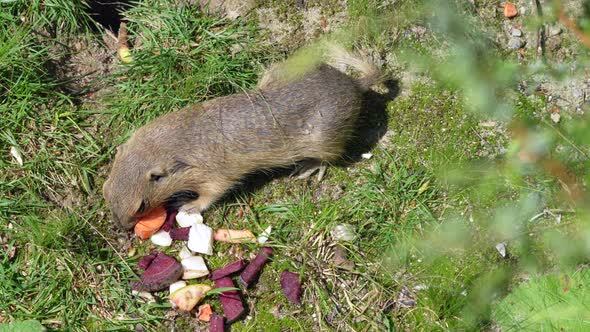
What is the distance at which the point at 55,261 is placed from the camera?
4902mm

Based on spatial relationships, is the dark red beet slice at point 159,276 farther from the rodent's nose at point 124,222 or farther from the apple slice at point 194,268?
the rodent's nose at point 124,222

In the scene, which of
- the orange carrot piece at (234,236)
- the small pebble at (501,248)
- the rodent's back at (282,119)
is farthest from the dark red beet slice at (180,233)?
the small pebble at (501,248)

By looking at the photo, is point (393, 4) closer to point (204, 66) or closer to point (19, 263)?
point (204, 66)

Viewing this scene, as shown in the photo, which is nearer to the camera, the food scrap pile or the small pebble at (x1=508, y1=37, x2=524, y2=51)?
the food scrap pile

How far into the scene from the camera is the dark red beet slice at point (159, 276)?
4.86 metres

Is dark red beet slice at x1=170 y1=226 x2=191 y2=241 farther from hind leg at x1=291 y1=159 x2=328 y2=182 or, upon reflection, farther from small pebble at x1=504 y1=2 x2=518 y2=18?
small pebble at x1=504 y1=2 x2=518 y2=18

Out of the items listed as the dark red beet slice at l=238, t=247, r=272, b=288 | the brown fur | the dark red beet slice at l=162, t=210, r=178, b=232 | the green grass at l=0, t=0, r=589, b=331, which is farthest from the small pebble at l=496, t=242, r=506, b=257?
the dark red beet slice at l=162, t=210, r=178, b=232

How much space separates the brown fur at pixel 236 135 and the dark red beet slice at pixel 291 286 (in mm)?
878

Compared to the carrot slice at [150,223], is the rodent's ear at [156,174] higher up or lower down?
higher up

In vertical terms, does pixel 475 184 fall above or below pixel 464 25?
below

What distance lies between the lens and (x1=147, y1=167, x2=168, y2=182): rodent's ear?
15.5 ft

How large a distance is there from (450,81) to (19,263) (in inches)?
144

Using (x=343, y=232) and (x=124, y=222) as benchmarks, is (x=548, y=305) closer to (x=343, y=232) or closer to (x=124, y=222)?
(x=343, y=232)

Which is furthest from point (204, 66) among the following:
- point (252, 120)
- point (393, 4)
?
point (393, 4)
